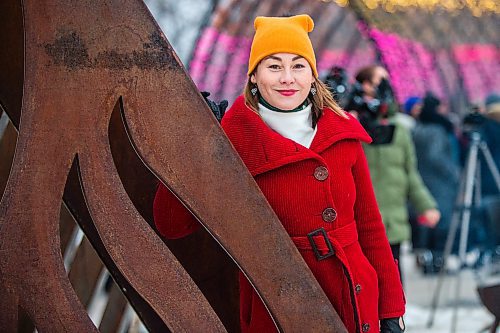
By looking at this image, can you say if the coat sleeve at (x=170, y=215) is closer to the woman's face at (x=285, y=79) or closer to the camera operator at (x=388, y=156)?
the woman's face at (x=285, y=79)

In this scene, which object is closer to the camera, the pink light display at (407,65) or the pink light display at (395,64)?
the pink light display at (395,64)

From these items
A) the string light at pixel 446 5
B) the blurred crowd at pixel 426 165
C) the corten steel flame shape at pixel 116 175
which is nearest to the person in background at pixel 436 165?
the blurred crowd at pixel 426 165

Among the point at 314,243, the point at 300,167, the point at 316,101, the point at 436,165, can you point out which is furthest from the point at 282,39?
the point at 436,165

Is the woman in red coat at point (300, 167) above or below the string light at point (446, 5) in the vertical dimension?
below

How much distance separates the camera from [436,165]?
9797 millimetres

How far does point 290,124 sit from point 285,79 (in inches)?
5.7

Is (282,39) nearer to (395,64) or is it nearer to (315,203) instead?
(315,203)

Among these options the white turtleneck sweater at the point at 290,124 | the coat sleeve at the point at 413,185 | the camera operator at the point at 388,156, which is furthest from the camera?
the coat sleeve at the point at 413,185

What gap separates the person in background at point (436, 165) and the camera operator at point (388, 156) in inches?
120

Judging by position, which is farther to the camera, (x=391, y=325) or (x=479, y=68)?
(x=479, y=68)

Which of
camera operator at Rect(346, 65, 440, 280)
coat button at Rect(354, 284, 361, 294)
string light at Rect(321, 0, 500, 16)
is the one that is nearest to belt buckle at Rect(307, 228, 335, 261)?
coat button at Rect(354, 284, 361, 294)

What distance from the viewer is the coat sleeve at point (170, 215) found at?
2857mm

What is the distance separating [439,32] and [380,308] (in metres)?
12.3

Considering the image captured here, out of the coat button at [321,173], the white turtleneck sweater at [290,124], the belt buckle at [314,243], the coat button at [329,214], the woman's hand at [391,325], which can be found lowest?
the woman's hand at [391,325]
